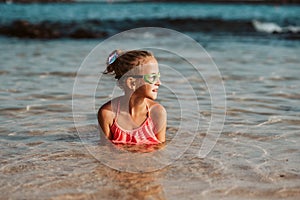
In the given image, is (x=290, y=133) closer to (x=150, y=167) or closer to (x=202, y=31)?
(x=150, y=167)

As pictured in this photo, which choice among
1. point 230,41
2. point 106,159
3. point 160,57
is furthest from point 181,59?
point 106,159

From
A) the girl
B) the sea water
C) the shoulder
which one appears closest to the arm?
the girl

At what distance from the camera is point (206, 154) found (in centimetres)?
379

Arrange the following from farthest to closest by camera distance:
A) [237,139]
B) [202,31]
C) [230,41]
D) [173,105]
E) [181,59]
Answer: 1. [202,31]
2. [230,41]
3. [181,59]
4. [173,105]
5. [237,139]

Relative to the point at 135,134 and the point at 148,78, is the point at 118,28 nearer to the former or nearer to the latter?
the point at 135,134

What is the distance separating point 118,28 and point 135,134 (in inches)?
673

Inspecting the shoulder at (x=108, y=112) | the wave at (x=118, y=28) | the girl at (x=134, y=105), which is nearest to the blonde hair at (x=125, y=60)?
the girl at (x=134, y=105)

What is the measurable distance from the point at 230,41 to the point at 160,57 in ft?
16.9

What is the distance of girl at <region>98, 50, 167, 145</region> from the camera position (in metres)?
3.70

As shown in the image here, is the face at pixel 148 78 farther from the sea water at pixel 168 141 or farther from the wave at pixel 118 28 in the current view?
the wave at pixel 118 28

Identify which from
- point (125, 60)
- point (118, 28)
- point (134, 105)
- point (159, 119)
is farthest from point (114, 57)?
point (118, 28)

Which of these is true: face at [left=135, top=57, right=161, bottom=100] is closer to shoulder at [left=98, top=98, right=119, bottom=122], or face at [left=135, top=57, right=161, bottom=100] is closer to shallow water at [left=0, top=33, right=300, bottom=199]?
shoulder at [left=98, top=98, right=119, bottom=122]

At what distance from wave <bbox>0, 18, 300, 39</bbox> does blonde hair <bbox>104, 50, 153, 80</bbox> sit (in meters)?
11.9

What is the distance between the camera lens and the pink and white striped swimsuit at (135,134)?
3891 millimetres
